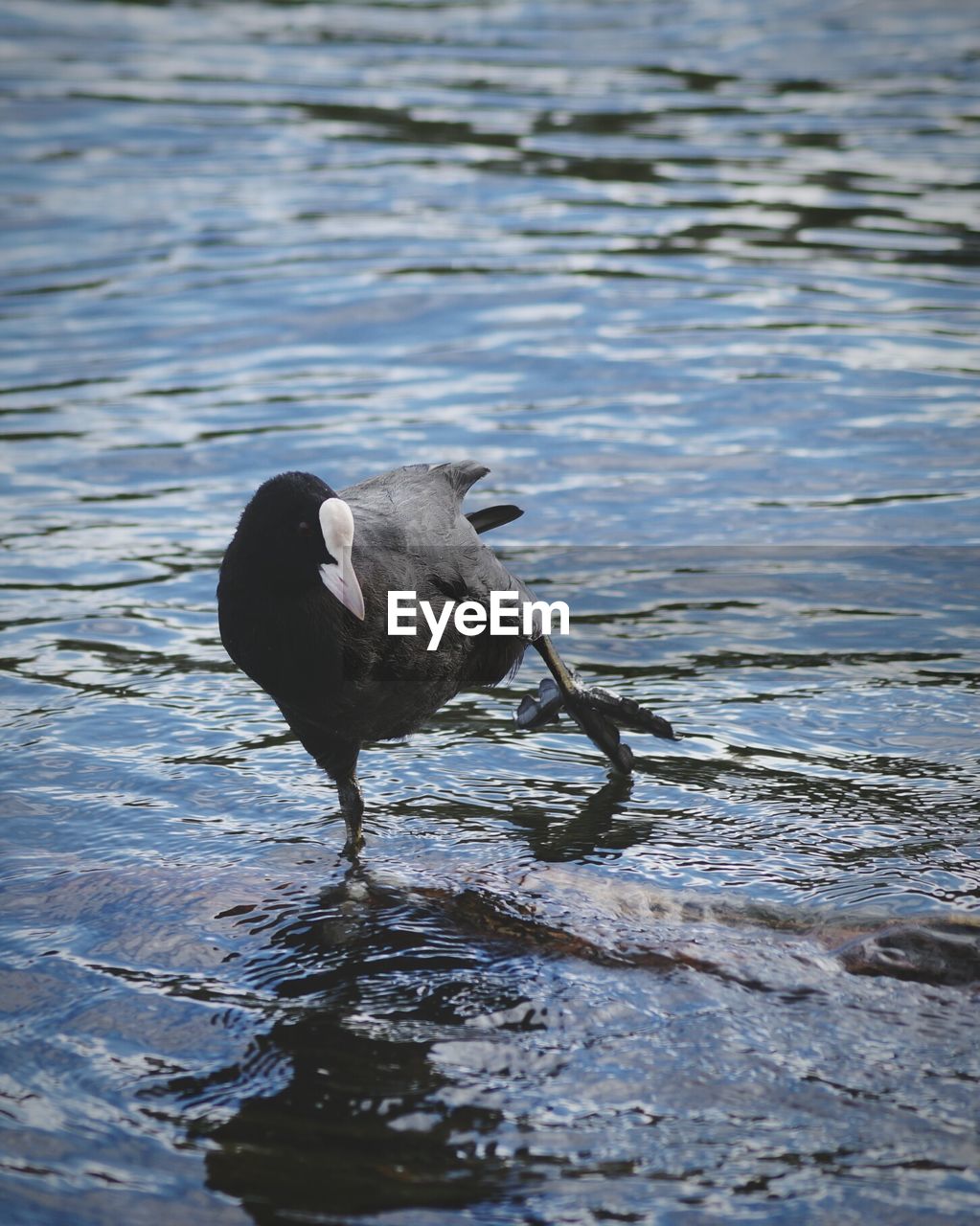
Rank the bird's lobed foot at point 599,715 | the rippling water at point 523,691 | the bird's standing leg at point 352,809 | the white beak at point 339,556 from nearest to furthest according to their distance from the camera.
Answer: the rippling water at point 523,691 → the white beak at point 339,556 → the bird's standing leg at point 352,809 → the bird's lobed foot at point 599,715

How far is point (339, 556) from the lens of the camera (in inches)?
159

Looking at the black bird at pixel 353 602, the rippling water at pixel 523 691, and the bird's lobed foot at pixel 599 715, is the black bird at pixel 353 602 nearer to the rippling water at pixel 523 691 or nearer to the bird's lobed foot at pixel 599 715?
the bird's lobed foot at pixel 599 715

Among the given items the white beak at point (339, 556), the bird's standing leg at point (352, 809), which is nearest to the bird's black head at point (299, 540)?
the white beak at point (339, 556)

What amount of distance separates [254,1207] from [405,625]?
1.79 m

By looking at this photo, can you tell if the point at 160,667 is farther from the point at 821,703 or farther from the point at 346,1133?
the point at 346,1133

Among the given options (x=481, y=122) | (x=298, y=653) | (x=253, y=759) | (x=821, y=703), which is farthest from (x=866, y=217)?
(x=298, y=653)

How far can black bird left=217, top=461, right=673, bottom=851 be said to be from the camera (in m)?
4.06

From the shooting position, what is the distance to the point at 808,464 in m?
8.38

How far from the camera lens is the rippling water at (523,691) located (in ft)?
10.6

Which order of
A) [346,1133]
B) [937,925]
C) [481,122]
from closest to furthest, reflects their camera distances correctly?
[346,1133] → [937,925] → [481,122]

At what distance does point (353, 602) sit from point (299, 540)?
210mm

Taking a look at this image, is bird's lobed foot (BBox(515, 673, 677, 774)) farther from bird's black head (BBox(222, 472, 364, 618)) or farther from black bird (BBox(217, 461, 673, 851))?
bird's black head (BBox(222, 472, 364, 618))

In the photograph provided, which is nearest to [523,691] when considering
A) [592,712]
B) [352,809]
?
[592,712]

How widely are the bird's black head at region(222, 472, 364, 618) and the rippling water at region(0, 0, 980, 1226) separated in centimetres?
87
